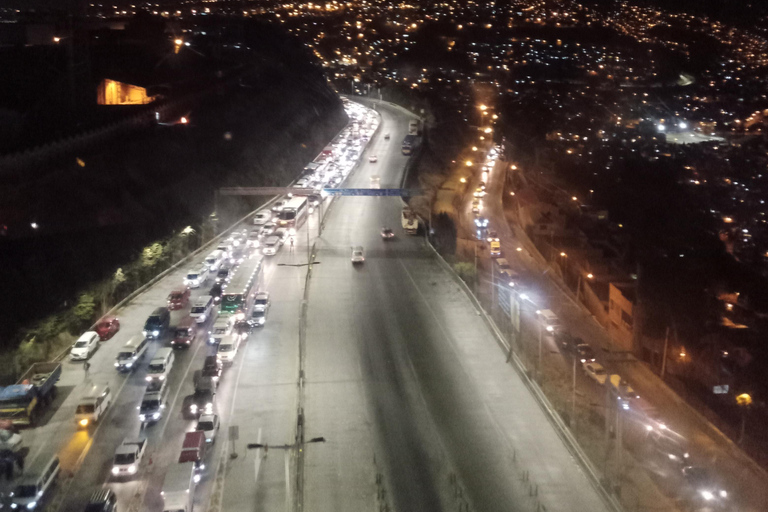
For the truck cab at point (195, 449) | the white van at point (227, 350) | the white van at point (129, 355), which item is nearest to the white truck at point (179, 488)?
the truck cab at point (195, 449)

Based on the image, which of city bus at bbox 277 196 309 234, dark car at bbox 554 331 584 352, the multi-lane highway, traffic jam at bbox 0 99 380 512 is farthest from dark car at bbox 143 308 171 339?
dark car at bbox 554 331 584 352

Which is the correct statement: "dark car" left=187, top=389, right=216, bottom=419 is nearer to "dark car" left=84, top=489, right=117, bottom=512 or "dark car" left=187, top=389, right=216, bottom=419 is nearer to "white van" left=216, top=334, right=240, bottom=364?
"white van" left=216, top=334, right=240, bottom=364

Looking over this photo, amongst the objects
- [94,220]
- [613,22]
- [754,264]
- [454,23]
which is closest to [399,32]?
[454,23]

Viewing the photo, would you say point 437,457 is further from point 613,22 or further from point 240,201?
point 613,22

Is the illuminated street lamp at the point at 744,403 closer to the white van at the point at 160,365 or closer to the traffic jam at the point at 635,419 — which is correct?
the traffic jam at the point at 635,419

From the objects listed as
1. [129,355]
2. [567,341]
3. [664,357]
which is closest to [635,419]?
[567,341]

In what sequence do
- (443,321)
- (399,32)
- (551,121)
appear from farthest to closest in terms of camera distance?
(399,32)
(551,121)
(443,321)

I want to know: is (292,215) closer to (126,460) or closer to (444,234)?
(444,234)
